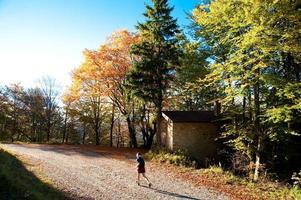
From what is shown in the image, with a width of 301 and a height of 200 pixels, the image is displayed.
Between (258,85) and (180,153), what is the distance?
26.9 ft

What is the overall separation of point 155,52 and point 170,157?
9.12 m

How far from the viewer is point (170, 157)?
20.4 meters

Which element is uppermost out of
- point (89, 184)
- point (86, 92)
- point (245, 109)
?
point (86, 92)

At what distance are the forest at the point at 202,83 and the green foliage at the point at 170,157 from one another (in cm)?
316

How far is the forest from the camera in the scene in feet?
46.5

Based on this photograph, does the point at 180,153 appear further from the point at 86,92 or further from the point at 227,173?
the point at 86,92

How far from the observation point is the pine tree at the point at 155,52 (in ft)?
79.1

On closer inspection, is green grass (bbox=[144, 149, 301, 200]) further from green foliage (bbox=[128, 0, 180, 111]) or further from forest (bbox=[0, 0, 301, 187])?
green foliage (bbox=[128, 0, 180, 111])

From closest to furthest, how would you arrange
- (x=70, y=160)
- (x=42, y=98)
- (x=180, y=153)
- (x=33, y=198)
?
(x=33, y=198)
(x=70, y=160)
(x=180, y=153)
(x=42, y=98)

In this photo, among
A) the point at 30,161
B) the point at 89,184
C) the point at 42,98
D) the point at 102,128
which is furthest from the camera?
the point at 102,128

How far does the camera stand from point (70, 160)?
19891mm

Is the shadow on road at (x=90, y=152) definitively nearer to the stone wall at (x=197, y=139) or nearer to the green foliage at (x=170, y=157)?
the green foliage at (x=170, y=157)

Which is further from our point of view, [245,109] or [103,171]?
[245,109]

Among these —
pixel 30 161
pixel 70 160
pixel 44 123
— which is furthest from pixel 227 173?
pixel 44 123
